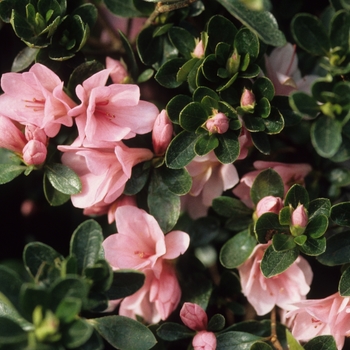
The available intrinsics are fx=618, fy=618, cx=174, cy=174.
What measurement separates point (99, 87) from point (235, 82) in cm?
34

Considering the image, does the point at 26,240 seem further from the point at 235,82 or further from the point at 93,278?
the point at 235,82

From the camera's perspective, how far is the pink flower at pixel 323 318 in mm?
1492

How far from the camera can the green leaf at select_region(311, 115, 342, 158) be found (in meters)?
1.39

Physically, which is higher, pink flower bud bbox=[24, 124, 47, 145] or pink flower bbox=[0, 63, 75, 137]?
pink flower bbox=[0, 63, 75, 137]

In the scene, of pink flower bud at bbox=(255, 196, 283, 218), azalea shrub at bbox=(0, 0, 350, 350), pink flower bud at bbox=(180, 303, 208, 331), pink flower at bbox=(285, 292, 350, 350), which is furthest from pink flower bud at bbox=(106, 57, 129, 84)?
pink flower at bbox=(285, 292, 350, 350)

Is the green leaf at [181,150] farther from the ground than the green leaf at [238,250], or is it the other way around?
the green leaf at [181,150]

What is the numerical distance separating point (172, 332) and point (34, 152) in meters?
0.56

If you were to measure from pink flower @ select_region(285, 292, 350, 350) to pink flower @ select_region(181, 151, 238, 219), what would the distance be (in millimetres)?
360

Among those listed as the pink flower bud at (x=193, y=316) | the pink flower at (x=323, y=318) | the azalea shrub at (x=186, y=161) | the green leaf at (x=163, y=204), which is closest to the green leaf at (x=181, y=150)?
the azalea shrub at (x=186, y=161)

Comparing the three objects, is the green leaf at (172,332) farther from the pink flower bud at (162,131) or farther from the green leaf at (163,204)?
the pink flower bud at (162,131)

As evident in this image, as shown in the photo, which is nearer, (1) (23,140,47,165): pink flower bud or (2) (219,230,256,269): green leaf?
(1) (23,140,47,165): pink flower bud

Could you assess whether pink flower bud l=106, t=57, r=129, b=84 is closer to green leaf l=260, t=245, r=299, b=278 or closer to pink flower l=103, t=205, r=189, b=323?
pink flower l=103, t=205, r=189, b=323

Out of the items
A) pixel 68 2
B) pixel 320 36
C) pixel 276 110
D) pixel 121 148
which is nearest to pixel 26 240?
pixel 121 148

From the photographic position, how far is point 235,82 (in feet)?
5.02
